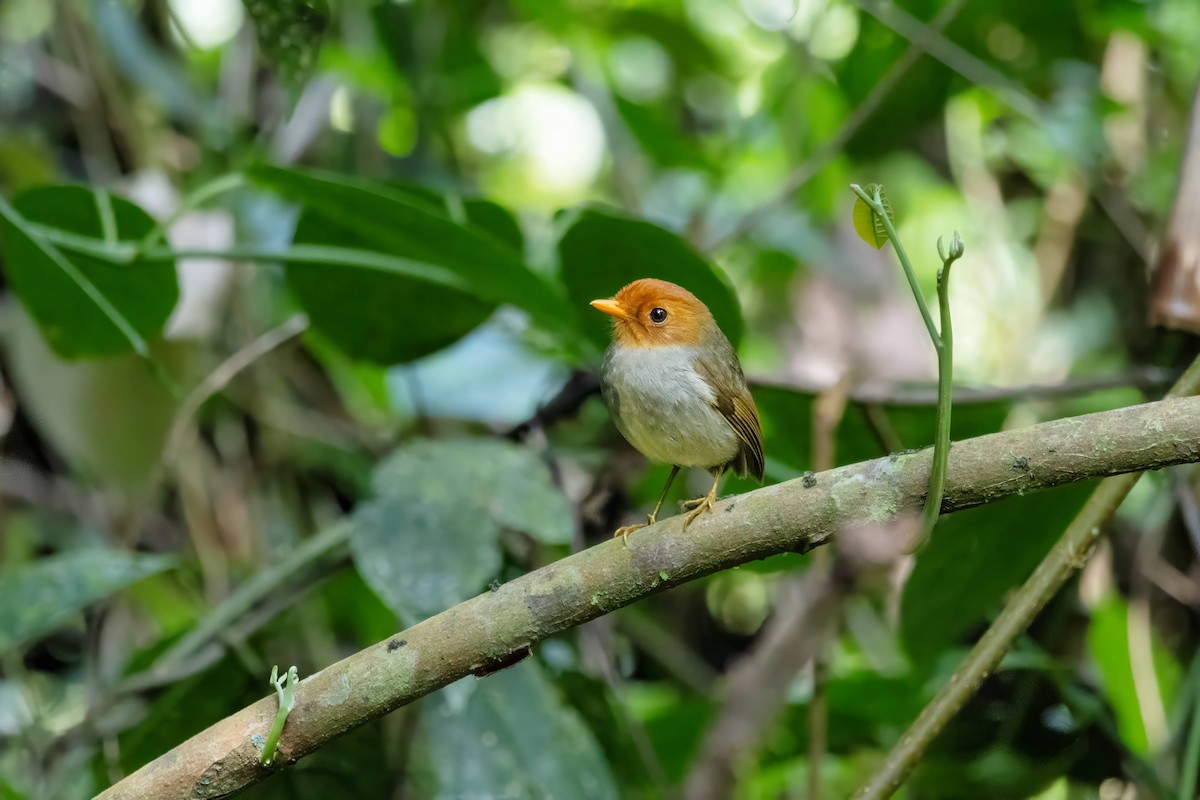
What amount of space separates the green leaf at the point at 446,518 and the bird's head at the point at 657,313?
0.41 meters

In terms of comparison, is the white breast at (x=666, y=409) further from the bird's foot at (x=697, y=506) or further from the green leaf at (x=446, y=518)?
the green leaf at (x=446, y=518)

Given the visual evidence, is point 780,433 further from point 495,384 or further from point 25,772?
point 25,772

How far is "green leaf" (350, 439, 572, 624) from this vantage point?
1.99m

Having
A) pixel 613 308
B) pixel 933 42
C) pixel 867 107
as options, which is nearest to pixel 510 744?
pixel 613 308

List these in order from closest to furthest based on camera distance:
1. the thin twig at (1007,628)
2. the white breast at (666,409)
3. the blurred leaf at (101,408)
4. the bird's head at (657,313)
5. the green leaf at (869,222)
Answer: the green leaf at (869,222) < the thin twig at (1007,628) < the white breast at (666,409) < the bird's head at (657,313) < the blurred leaf at (101,408)

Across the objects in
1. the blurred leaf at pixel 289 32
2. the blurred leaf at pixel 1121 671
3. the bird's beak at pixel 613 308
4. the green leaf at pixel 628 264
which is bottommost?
the blurred leaf at pixel 1121 671

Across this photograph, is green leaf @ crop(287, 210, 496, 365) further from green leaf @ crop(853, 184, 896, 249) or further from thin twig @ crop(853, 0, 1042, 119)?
green leaf @ crop(853, 184, 896, 249)

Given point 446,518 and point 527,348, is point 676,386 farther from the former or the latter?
point 527,348

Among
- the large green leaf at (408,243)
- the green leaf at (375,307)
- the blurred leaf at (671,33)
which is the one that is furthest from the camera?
the blurred leaf at (671,33)

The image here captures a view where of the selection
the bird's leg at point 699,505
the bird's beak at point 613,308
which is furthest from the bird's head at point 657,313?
the bird's leg at point 699,505

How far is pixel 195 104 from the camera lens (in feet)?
11.2

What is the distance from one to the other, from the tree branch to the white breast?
476mm

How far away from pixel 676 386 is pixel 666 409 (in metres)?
0.05

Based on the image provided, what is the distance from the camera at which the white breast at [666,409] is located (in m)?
1.82
